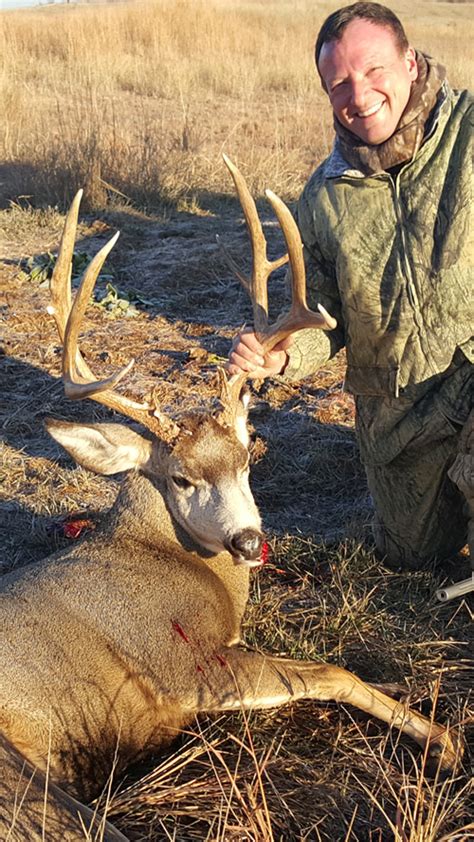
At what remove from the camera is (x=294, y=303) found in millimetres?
3428

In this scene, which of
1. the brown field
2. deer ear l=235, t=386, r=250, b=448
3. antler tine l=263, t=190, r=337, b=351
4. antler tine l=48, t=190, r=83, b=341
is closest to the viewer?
the brown field

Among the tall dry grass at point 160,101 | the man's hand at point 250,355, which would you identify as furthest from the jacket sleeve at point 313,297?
the tall dry grass at point 160,101

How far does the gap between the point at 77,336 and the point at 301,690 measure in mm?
1392

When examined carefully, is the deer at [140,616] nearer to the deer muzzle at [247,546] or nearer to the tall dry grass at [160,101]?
the deer muzzle at [247,546]

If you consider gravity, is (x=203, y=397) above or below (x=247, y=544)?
below

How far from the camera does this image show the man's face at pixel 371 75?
354cm

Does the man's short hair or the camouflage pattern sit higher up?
the man's short hair

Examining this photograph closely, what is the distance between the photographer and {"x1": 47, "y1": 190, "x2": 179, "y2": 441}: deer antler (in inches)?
121

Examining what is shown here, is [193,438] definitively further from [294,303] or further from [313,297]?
[313,297]

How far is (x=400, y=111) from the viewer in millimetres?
3619

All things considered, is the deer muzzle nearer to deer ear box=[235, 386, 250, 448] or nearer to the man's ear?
deer ear box=[235, 386, 250, 448]

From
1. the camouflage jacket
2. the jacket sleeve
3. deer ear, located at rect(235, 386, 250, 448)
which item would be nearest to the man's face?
the camouflage jacket

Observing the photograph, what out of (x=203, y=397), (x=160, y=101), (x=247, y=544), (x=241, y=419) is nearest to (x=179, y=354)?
(x=203, y=397)

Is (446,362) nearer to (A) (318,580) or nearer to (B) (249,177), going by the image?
(A) (318,580)
